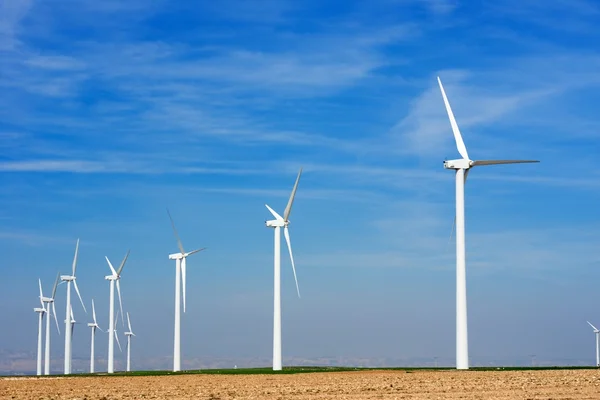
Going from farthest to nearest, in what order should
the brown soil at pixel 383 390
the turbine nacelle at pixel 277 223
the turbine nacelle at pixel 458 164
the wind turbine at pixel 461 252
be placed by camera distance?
the turbine nacelle at pixel 277 223 < the turbine nacelle at pixel 458 164 < the wind turbine at pixel 461 252 < the brown soil at pixel 383 390

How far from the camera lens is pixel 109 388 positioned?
6028cm

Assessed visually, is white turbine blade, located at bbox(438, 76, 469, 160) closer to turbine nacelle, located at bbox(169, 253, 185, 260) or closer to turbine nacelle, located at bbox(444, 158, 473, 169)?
turbine nacelle, located at bbox(444, 158, 473, 169)

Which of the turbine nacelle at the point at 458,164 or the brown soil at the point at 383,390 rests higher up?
the turbine nacelle at the point at 458,164

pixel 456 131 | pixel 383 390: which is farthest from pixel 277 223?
pixel 383 390

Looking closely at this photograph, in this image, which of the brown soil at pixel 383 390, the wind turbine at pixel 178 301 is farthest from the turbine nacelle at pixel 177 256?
the brown soil at pixel 383 390

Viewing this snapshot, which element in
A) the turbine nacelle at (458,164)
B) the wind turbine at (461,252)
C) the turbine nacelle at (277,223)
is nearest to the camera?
the wind turbine at (461,252)

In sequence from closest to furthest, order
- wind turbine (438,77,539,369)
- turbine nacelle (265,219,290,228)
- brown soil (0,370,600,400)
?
brown soil (0,370,600,400)
wind turbine (438,77,539,369)
turbine nacelle (265,219,290,228)

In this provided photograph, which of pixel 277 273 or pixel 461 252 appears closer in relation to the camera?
pixel 461 252

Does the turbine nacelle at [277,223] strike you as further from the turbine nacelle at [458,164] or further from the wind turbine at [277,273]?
the turbine nacelle at [458,164]

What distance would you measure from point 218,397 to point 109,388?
582 inches

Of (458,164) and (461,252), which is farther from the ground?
(458,164)

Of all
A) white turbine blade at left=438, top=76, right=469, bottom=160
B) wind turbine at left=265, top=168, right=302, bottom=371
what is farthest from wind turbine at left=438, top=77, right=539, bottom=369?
wind turbine at left=265, top=168, right=302, bottom=371

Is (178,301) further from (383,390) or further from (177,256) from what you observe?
(383,390)

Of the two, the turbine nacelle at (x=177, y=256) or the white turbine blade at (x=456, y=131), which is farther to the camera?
the turbine nacelle at (x=177, y=256)
